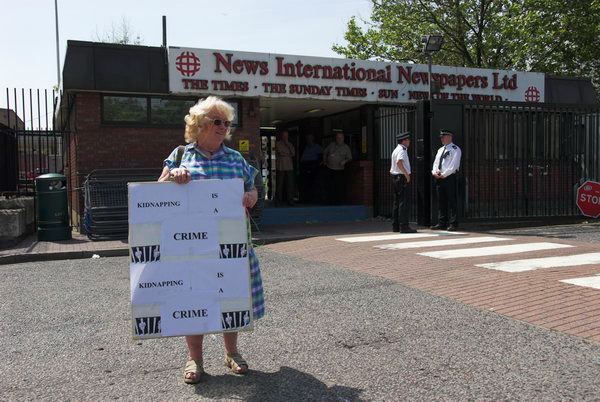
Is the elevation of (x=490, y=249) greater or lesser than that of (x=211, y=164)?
lesser

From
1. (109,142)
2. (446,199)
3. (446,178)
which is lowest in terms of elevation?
(446,199)

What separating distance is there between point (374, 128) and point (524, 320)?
34.7ft

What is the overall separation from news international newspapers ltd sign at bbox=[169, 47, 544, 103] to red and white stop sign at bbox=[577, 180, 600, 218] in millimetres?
4079

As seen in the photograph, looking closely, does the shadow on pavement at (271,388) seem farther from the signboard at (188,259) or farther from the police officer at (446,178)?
the police officer at (446,178)

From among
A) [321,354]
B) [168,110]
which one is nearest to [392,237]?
[168,110]

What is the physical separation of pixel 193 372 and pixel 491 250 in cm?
598

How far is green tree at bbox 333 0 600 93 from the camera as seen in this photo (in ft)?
76.5

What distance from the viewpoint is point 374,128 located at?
584 inches

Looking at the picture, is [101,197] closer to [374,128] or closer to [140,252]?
[374,128]

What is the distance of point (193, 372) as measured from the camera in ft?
11.3

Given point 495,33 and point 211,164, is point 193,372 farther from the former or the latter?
point 495,33

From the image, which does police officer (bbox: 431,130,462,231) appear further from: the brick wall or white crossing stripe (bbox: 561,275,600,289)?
the brick wall

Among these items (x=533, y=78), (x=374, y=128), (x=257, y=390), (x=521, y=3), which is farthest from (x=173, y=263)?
(x=521, y=3)

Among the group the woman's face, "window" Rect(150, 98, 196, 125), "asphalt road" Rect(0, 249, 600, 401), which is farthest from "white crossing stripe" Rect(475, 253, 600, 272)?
"window" Rect(150, 98, 196, 125)
